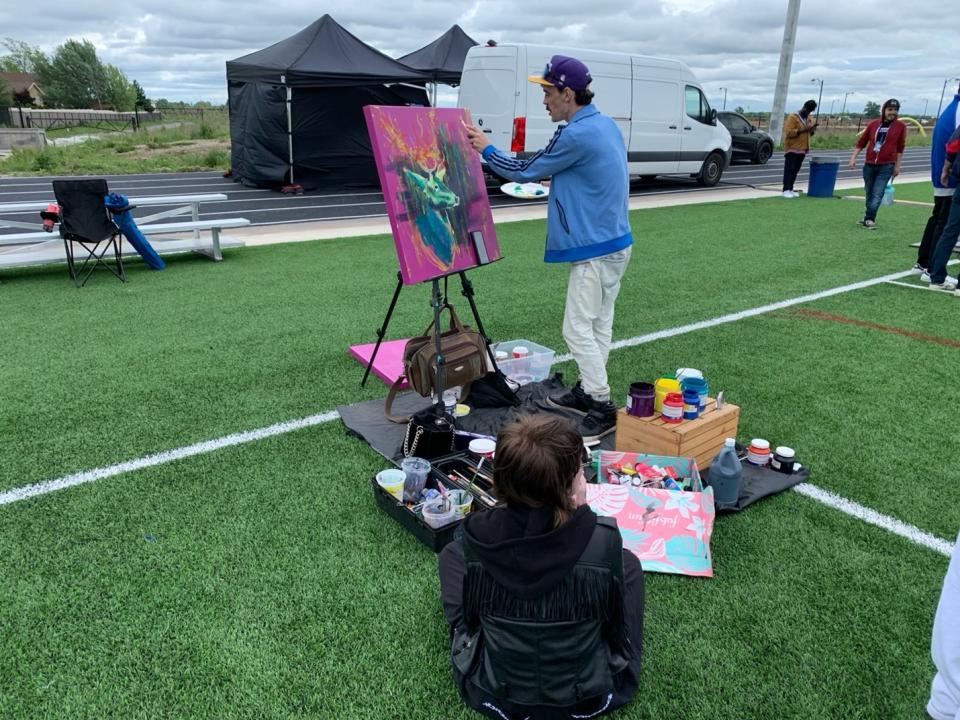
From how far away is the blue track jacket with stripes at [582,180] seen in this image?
3.84 m

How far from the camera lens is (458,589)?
261 cm

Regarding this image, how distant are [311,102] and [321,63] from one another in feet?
3.36

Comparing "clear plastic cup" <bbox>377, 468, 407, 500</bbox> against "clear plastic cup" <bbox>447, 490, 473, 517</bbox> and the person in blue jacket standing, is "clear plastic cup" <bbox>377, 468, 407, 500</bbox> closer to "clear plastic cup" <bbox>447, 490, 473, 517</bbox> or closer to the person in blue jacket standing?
"clear plastic cup" <bbox>447, 490, 473, 517</bbox>

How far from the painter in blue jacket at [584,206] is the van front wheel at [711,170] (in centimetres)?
1419

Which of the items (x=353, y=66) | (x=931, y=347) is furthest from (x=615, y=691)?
(x=353, y=66)

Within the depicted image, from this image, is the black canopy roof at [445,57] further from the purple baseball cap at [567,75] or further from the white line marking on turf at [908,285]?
the purple baseball cap at [567,75]

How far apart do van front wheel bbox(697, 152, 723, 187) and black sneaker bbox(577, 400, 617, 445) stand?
47.0 ft

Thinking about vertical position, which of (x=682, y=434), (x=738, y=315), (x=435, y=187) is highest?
(x=435, y=187)

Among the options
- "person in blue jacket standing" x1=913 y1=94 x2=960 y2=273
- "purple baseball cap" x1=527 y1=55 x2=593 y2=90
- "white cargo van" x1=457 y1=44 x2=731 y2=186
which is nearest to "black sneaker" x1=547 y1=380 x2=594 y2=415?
"purple baseball cap" x1=527 y1=55 x2=593 y2=90

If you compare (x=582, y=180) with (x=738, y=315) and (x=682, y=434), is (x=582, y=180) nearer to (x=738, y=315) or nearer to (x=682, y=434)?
(x=682, y=434)

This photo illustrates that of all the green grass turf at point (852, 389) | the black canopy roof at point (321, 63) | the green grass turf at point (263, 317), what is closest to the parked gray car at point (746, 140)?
the black canopy roof at point (321, 63)

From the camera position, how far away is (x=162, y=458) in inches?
151

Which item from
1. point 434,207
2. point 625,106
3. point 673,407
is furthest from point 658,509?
point 625,106

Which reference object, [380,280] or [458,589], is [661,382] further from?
[380,280]
